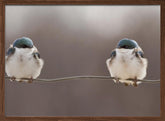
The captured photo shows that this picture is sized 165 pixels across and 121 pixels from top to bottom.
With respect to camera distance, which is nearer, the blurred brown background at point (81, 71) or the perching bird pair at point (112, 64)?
the perching bird pair at point (112, 64)

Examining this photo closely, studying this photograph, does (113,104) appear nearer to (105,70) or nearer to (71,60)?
(105,70)

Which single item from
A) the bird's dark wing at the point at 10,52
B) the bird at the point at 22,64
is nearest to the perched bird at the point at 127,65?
the bird at the point at 22,64

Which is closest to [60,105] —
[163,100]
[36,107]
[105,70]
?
[36,107]

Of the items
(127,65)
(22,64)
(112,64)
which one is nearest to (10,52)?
(22,64)

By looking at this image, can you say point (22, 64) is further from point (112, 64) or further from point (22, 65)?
point (112, 64)

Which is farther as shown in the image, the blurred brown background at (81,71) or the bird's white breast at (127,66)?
the blurred brown background at (81,71)

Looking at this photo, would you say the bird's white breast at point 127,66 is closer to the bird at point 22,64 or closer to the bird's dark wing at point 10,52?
the bird at point 22,64

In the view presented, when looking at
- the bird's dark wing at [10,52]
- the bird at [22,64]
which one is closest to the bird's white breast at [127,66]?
the bird at [22,64]

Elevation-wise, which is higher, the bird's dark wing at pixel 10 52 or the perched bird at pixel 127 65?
the bird's dark wing at pixel 10 52

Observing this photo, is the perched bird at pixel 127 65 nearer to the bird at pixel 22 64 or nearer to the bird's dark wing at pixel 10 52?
the bird at pixel 22 64
